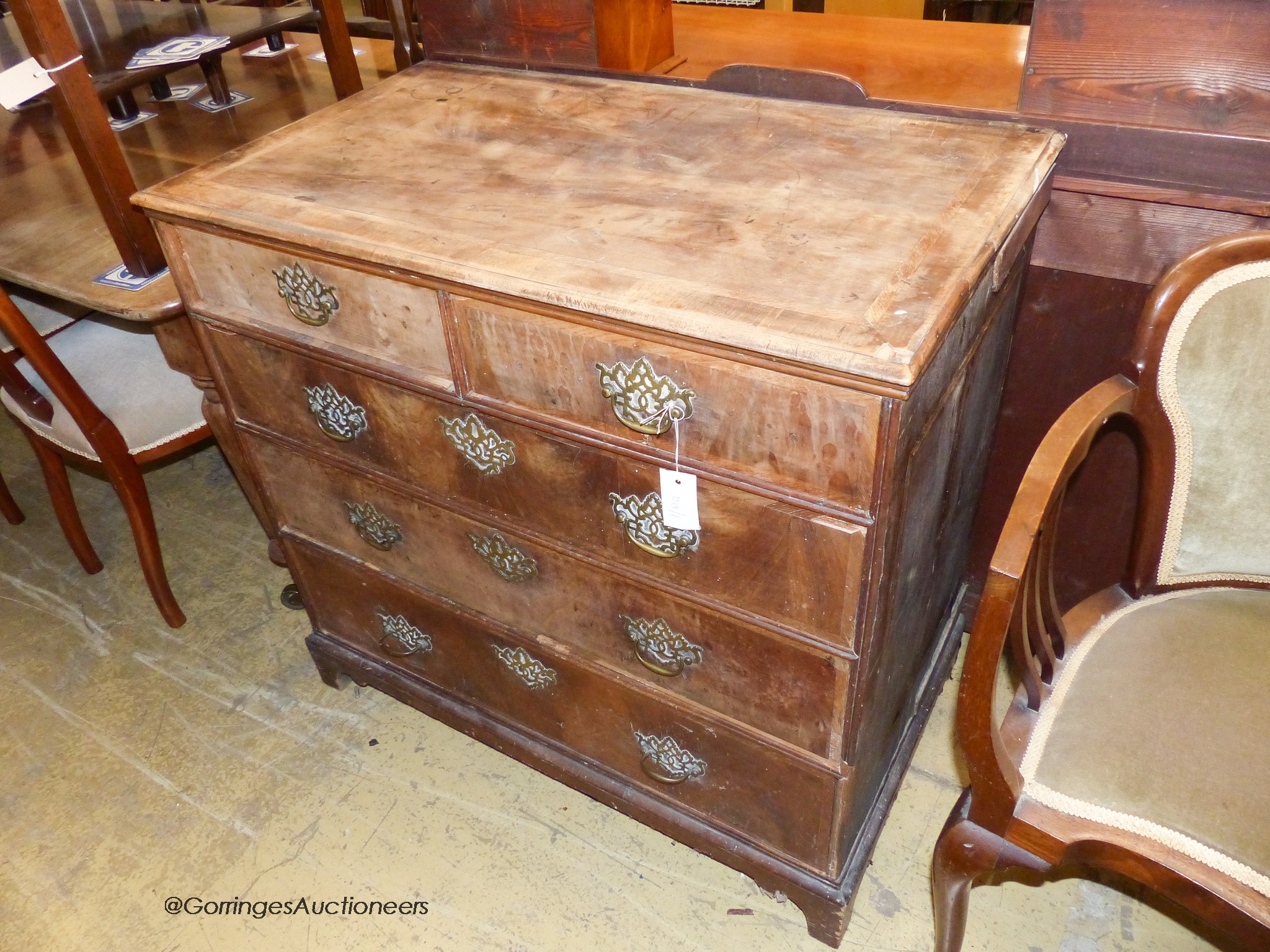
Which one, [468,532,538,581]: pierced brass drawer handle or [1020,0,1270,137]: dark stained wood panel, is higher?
[1020,0,1270,137]: dark stained wood panel

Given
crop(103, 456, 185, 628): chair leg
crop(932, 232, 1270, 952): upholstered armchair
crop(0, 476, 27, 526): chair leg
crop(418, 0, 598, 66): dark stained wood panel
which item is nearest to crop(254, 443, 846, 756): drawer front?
crop(932, 232, 1270, 952): upholstered armchair

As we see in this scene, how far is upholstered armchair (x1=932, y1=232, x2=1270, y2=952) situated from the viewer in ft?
3.47

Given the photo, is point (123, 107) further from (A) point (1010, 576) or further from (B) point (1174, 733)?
(B) point (1174, 733)

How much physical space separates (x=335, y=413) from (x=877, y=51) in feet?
3.44

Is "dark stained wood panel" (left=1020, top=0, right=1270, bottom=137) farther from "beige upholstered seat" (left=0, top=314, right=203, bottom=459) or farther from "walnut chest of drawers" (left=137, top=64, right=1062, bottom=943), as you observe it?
"beige upholstered seat" (left=0, top=314, right=203, bottom=459)

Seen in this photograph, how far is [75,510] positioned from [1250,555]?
2362mm

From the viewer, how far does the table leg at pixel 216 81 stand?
92.1 inches

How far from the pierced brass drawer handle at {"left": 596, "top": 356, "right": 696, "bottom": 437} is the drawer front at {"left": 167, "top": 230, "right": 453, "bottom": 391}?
9.9 inches

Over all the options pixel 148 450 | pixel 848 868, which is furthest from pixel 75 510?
pixel 848 868

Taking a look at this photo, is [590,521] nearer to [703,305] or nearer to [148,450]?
[703,305]

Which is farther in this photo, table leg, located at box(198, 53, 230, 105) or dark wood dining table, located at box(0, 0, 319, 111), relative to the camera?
table leg, located at box(198, 53, 230, 105)

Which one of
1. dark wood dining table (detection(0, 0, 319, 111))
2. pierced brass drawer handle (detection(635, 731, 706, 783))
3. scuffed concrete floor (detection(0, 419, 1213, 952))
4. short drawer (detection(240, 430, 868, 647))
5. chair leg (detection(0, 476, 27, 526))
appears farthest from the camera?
chair leg (detection(0, 476, 27, 526))

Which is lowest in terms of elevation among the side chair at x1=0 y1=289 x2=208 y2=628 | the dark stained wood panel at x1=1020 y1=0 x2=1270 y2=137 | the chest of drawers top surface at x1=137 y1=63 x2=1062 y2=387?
the side chair at x1=0 y1=289 x2=208 y2=628

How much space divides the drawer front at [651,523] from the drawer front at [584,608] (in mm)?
50
